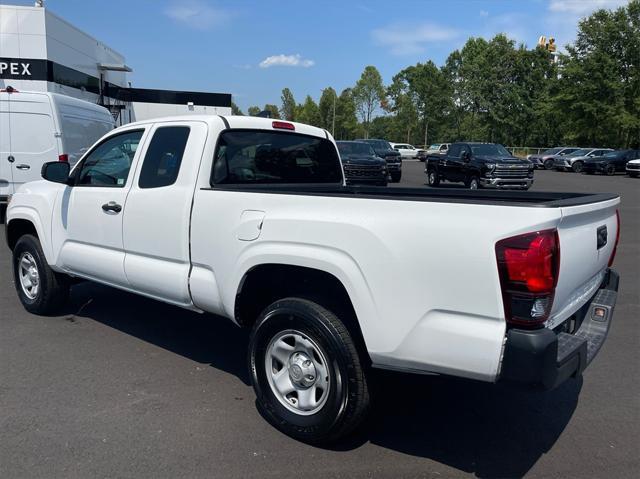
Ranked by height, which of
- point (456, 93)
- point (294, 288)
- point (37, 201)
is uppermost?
point (456, 93)

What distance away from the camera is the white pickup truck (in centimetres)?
251

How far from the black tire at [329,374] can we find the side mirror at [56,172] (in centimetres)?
270

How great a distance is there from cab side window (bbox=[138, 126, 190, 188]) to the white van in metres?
6.92

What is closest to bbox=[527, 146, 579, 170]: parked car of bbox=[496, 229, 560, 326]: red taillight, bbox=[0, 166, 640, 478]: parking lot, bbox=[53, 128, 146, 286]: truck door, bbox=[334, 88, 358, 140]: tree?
bbox=[0, 166, 640, 478]: parking lot

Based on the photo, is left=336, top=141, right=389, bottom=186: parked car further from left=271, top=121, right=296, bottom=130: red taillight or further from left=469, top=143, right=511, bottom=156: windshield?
left=271, top=121, right=296, bottom=130: red taillight

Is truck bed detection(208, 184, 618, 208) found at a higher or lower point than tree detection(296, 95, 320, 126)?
lower

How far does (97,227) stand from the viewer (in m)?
4.61

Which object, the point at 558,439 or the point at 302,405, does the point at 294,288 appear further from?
the point at 558,439

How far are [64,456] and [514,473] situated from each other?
244 cm

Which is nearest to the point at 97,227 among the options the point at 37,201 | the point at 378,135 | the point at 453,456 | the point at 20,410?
the point at 37,201

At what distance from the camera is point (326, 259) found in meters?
2.99

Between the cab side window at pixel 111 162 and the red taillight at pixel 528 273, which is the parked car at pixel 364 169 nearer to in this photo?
the cab side window at pixel 111 162

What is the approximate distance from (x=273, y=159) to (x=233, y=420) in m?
2.07

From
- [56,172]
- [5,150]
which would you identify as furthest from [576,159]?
[56,172]
